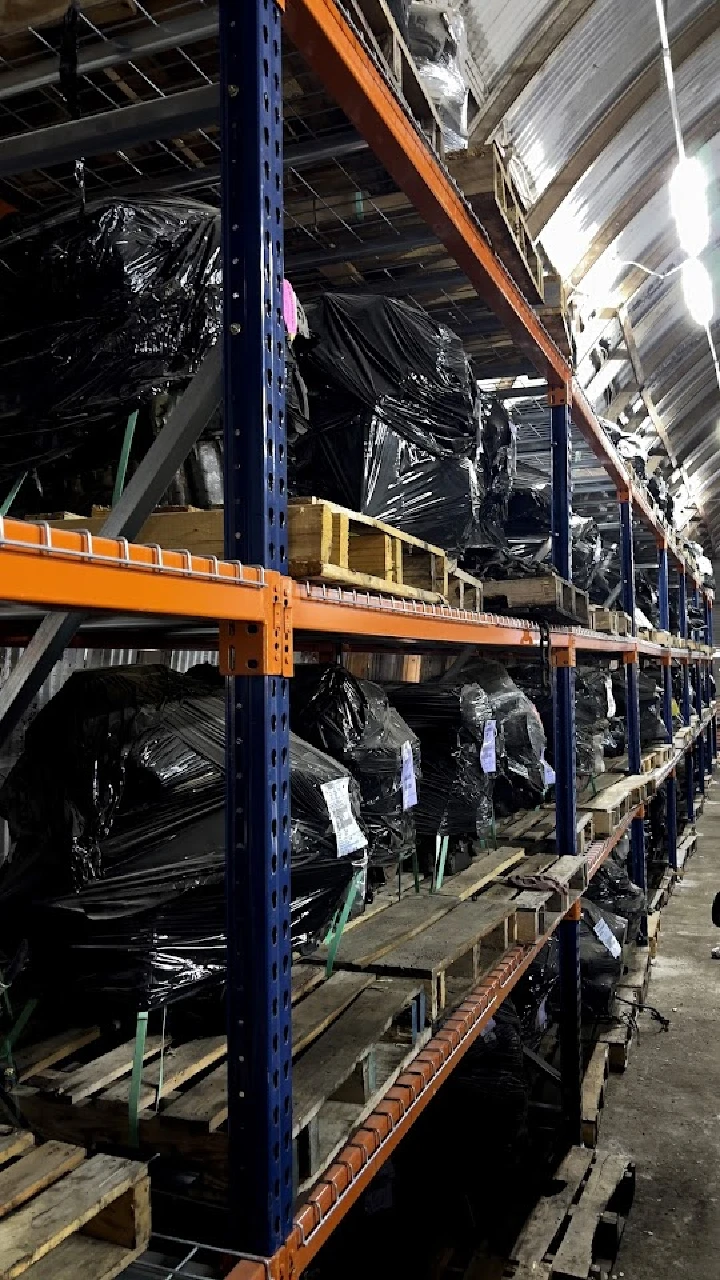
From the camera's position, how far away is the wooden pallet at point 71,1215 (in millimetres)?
1348

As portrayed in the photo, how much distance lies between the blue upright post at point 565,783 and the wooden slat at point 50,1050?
116 inches

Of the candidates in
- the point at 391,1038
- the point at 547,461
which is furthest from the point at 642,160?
the point at 391,1038

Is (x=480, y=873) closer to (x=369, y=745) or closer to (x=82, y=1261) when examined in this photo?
(x=369, y=745)

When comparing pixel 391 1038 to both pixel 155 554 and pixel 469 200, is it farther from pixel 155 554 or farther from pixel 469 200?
pixel 469 200

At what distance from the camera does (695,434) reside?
13.8 m

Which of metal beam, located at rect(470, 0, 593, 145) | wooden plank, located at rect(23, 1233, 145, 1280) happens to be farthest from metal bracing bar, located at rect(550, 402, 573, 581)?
wooden plank, located at rect(23, 1233, 145, 1280)

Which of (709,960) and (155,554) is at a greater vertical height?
(155,554)

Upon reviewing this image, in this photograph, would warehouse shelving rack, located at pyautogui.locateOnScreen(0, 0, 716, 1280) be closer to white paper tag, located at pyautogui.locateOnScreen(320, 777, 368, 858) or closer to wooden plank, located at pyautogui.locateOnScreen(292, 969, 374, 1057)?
wooden plank, located at pyautogui.locateOnScreen(292, 969, 374, 1057)

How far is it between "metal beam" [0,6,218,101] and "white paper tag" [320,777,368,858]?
1.84m

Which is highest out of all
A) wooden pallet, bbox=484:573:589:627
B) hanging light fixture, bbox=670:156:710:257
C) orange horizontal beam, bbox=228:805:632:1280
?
hanging light fixture, bbox=670:156:710:257

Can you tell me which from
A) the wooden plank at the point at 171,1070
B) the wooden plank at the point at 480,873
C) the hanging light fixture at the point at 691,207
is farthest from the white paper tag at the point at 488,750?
the hanging light fixture at the point at 691,207

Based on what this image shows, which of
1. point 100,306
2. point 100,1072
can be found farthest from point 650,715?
point 100,306

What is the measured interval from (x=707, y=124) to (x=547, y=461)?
3.03 meters

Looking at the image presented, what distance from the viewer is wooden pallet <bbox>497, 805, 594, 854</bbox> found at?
4.82 meters
